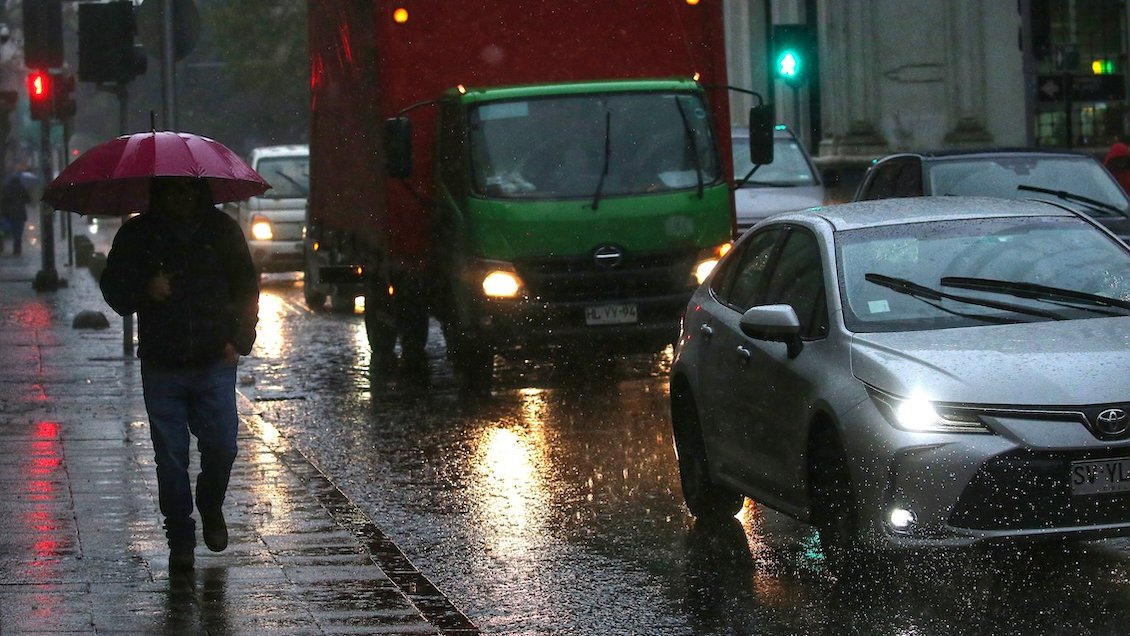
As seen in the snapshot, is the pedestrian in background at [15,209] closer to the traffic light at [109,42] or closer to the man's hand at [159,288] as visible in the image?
the traffic light at [109,42]

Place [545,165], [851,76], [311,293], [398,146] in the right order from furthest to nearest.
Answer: [851,76]
[311,293]
[398,146]
[545,165]

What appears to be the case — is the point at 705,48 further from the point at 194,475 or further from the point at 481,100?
the point at 194,475

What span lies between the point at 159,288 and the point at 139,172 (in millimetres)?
461

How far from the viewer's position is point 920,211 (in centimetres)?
890

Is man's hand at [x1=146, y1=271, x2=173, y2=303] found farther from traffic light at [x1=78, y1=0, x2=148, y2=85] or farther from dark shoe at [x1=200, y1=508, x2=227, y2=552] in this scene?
traffic light at [x1=78, y1=0, x2=148, y2=85]

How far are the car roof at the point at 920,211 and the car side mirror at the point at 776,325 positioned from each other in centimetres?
63

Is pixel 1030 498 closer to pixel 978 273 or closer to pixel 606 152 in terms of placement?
pixel 978 273

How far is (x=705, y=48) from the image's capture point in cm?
1593

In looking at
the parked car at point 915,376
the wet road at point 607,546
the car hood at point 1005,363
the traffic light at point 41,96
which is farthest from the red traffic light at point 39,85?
the car hood at point 1005,363

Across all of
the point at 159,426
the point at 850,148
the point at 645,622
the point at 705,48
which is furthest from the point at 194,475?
the point at 850,148

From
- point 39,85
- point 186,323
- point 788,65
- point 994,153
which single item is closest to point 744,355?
point 186,323

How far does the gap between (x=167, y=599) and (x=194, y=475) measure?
329 centimetres

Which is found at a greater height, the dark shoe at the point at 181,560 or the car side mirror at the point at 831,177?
the car side mirror at the point at 831,177

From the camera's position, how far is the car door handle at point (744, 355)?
8.62 metres
